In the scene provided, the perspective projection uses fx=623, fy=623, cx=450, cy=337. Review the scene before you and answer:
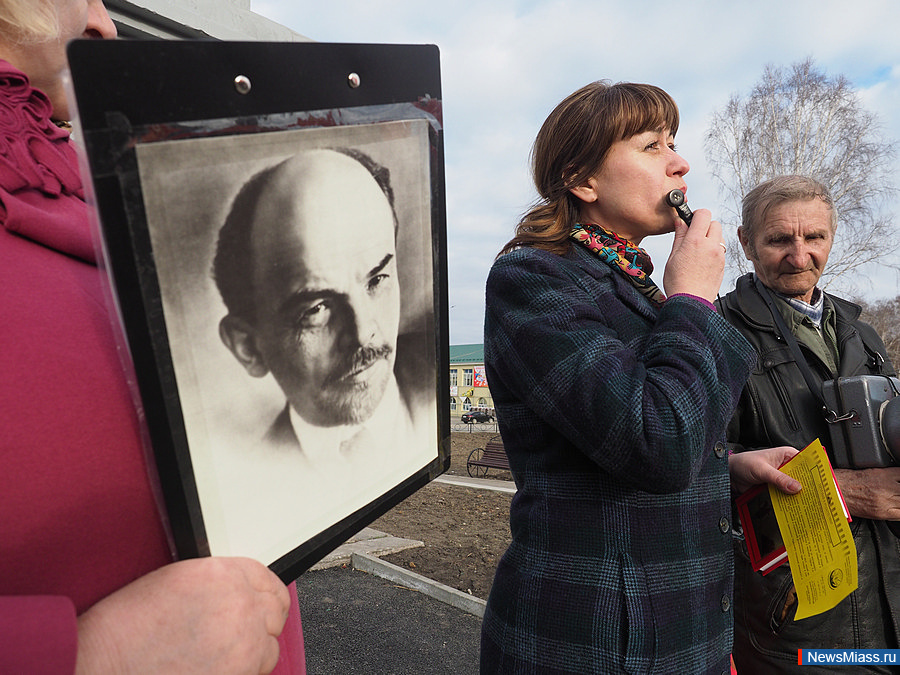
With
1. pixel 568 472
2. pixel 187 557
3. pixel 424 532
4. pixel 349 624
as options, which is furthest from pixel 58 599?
pixel 424 532

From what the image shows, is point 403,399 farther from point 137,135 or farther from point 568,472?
point 568,472

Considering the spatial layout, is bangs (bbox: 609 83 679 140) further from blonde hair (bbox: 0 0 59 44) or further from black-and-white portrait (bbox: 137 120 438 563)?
blonde hair (bbox: 0 0 59 44)

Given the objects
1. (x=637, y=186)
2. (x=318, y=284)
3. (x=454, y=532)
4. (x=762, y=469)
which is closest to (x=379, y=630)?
(x=454, y=532)

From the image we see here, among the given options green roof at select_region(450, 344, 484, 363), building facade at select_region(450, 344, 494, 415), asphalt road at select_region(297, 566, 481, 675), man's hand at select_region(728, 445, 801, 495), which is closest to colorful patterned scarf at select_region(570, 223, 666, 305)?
man's hand at select_region(728, 445, 801, 495)

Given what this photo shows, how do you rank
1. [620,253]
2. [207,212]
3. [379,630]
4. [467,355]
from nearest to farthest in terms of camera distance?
[207,212]
[620,253]
[379,630]
[467,355]

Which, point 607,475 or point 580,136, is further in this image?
point 580,136

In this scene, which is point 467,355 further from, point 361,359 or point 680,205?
point 361,359

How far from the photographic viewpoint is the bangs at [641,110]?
5.94 feet

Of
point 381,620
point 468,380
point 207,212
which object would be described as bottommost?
point 468,380

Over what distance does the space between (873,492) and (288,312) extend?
231 centimetres

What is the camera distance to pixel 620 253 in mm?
1745

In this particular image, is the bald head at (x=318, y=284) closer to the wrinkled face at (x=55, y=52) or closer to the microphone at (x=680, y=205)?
the wrinkled face at (x=55, y=52)

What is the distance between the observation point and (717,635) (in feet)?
4.90

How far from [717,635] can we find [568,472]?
1.76 ft
